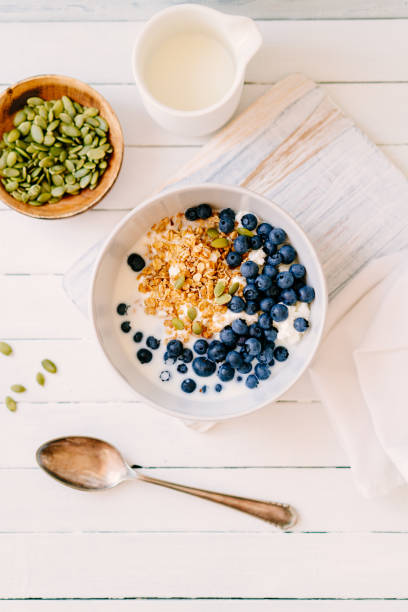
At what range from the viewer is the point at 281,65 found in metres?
0.90

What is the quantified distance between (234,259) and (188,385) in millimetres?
187

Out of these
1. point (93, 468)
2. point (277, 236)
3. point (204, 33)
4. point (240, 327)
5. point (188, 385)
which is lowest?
point (93, 468)

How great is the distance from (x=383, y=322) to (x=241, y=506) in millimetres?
361

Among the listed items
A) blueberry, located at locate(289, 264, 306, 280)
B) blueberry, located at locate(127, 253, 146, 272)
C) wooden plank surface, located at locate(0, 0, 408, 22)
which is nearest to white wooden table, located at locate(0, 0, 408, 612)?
wooden plank surface, located at locate(0, 0, 408, 22)

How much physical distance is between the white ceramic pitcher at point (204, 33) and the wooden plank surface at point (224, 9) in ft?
0.37

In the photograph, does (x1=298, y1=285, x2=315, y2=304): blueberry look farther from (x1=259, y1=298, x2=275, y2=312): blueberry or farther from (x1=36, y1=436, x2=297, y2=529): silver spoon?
(x1=36, y1=436, x2=297, y2=529): silver spoon

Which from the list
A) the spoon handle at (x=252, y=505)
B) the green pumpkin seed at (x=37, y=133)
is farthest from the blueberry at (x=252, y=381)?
the green pumpkin seed at (x=37, y=133)

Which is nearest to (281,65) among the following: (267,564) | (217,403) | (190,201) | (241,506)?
(190,201)

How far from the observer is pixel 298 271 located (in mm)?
764

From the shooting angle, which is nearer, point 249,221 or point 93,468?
point 249,221

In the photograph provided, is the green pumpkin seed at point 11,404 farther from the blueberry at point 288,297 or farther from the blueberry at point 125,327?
the blueberry at point 288,297

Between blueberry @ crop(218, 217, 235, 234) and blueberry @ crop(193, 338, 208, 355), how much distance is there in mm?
156

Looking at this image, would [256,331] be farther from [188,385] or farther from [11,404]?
[11,404]

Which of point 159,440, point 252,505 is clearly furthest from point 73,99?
point 252,505
